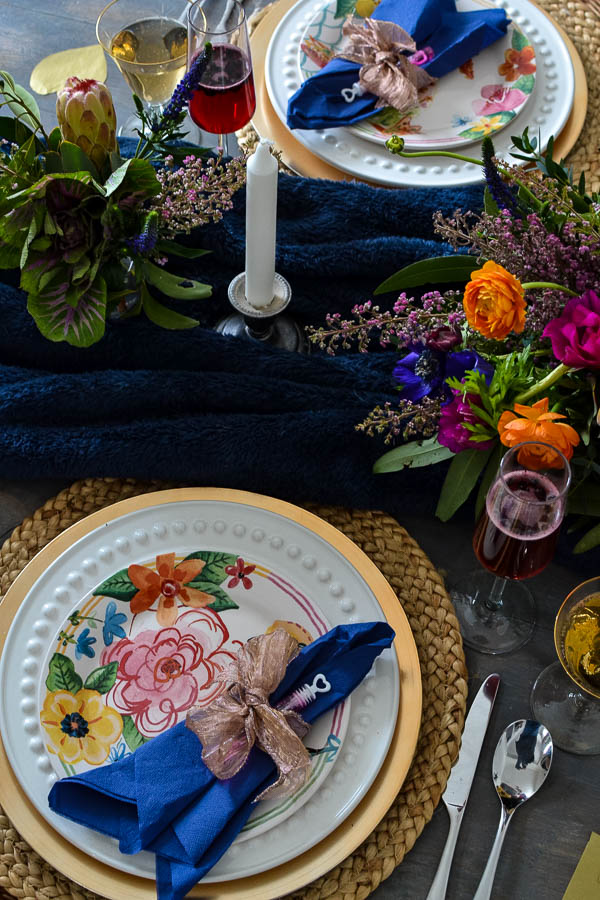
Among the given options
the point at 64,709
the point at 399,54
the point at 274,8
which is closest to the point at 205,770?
the point at 64,709

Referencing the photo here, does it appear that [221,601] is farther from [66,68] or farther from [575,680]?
[66,68]

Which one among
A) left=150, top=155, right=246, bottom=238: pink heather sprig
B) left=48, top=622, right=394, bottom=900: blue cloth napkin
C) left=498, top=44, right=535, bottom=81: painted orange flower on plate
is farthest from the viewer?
left=498, top=44, right=535, bottom=81: painted orange flower on plate

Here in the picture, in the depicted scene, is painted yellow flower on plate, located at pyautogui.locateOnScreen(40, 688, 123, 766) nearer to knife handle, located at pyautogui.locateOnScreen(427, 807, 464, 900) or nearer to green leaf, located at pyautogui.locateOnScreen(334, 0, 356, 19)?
knife handle, located at pyautogui.locateOnScreen(427, 807, 464, 900)

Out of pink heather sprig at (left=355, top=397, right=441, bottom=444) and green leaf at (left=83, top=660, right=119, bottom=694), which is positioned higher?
pink heather sprig at (left=355, top=397, right=441, bottom=444)

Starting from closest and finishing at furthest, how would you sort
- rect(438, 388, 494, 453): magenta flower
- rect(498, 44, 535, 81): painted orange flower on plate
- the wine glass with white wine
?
rect(438, 388, 494, 453): magenta flower < the wine glass with white wine < rect(498, 44, 535, 81): painted orange flower on plate

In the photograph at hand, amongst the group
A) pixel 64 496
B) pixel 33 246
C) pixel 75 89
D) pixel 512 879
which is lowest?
pixel 512 879

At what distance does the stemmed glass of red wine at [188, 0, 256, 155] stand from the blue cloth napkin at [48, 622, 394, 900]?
64cm

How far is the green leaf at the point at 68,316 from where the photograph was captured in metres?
0.84

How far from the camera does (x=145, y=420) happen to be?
0.94m

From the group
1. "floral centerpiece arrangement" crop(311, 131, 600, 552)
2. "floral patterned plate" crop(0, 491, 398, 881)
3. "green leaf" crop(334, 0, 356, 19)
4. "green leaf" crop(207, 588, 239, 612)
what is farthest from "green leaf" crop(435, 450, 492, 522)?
"green leaf" crop(334, 0, 356, 19)

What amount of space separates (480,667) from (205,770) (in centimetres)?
27

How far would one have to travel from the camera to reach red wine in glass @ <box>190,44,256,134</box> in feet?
3.12

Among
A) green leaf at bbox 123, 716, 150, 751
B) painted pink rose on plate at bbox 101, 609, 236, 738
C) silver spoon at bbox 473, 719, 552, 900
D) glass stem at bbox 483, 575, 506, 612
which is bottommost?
silver spoon at bbox 473, 719, 552, 900

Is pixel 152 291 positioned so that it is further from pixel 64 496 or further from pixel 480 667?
pixel 480 667
